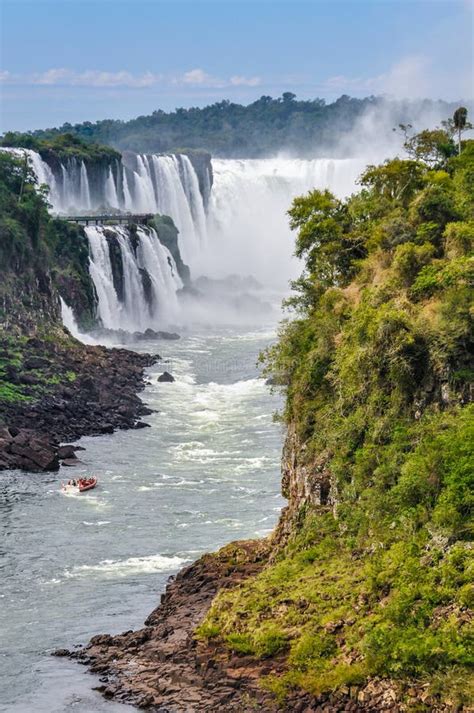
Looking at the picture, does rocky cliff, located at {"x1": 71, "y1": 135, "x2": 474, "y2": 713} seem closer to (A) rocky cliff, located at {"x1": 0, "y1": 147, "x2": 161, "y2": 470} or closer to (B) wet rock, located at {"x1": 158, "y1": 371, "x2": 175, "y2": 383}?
(A) rocky cliff, located at {"x1": 0, "y1": 147, "x2": 161, "y2": 470}

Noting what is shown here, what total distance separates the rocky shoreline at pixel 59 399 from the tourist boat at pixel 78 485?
261 centimetres

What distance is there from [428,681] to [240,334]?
65.3 m

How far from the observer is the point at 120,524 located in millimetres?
41969

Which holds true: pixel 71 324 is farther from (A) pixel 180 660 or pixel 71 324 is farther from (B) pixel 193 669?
(B) pixel 193 669

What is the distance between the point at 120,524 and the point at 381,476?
15.5 metres

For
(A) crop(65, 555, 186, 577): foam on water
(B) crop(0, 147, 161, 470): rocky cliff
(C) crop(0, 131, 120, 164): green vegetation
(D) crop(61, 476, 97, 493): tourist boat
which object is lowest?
(A) crop(65, 555, 186, 577): foam on water

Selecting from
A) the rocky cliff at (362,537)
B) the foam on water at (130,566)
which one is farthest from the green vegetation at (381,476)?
the foam on water at (130,566)

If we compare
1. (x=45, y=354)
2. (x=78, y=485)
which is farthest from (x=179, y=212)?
(x=78, y=485)

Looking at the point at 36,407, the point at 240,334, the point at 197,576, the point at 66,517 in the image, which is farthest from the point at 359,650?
the point at 240,334

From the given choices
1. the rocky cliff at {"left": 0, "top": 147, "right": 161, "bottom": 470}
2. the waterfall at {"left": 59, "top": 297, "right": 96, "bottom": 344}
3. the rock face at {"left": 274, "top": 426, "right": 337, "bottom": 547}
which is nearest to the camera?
the rock face at {"left": 274, "top": 426, "right": 337, "bottom": 547}

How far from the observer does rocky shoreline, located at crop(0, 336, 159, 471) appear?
5006 cm

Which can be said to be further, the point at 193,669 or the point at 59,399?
the point at 59,399

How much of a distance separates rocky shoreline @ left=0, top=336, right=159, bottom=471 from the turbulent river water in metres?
0.98

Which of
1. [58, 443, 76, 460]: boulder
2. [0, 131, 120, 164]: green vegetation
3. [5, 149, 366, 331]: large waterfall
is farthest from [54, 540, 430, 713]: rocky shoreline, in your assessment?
[0, 131, 120, 164]: green vegetation
